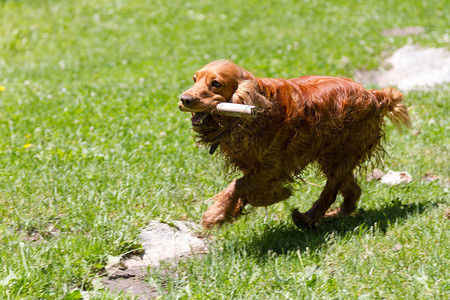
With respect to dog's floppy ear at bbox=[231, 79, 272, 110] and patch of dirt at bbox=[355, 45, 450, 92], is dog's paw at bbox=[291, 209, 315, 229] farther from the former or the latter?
patch of dirt at bbox=[355, 45, 450, 92]

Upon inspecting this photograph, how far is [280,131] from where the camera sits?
4.32m

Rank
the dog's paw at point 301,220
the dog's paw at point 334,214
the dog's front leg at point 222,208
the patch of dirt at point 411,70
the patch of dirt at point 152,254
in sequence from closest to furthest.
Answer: the patch of dirt at point 152,254 < the dog's front leg at point 222,208 < the dog's paw at point 301,220 < the dog's paw at point 334,214 < the patch of dirt at point 411,70

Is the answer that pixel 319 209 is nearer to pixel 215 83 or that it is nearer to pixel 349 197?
pixel 349 197

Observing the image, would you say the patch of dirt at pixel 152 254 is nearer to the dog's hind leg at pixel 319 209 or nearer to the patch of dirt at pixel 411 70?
the dog's hind leg at pixel 319 209

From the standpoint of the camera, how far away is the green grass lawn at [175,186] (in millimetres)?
3730

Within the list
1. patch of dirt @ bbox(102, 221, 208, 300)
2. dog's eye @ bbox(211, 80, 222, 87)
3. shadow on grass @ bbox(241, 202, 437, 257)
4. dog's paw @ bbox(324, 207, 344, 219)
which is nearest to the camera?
patch of dirt @ bbox(102, 221, 208, 300)

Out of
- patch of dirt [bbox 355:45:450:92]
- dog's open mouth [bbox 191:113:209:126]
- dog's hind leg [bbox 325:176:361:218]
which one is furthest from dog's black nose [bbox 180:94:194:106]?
patch of dirt [bbox 355:45:450:92]

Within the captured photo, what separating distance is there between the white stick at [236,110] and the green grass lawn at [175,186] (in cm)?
101

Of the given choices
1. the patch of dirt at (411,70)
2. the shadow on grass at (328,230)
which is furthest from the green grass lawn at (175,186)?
the patch of dirt at (411,70)

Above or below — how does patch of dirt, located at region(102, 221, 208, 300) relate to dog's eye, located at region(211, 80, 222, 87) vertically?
below

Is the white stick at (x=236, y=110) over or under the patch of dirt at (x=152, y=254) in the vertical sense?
over

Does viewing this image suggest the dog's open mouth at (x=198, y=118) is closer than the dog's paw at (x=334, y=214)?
Yes

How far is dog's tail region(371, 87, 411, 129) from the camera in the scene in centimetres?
495

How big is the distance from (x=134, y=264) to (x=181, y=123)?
310cm
